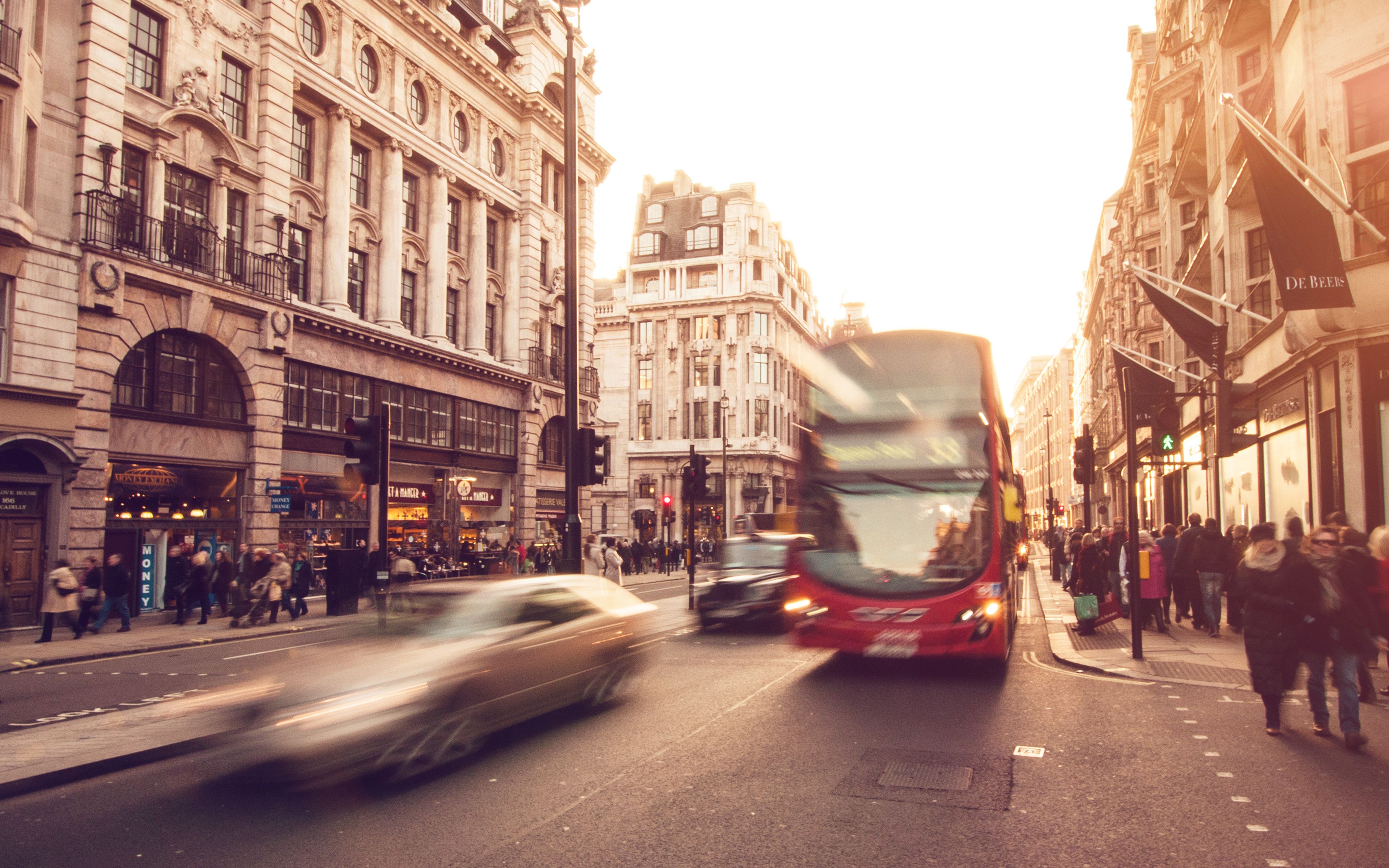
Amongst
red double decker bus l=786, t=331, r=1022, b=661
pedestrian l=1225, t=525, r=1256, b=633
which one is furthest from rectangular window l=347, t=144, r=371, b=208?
pedestrian l=1225, t=525, r=1256, b=633

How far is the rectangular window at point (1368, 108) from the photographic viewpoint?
49.6ft

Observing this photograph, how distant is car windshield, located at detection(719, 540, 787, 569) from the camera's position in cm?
1802

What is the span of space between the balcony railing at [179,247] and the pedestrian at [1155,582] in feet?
68.7

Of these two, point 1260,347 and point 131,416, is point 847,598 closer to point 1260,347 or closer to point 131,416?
point 1260,347

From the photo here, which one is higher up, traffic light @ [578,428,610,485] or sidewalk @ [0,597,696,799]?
traffic light @ [578,428,610,485]

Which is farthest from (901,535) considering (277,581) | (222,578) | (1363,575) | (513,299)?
(513,299)

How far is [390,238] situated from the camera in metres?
30.9

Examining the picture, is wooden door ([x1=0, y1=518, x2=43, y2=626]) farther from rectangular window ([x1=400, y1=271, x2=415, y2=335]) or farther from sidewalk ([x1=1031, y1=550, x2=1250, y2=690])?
sidewalk ([x1=1031, y1=550, x2=1250, y2=690])

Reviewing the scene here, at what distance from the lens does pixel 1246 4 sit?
20.6 metres

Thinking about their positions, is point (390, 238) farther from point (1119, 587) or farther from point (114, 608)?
point (1119, 587)

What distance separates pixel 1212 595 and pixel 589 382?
101 ft

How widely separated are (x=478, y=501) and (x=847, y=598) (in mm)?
25172

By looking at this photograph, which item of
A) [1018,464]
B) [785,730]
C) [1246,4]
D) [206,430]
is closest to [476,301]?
[206,430]

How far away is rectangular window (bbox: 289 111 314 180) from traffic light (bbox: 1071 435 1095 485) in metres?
21.7
